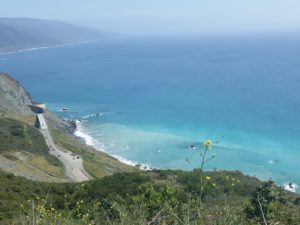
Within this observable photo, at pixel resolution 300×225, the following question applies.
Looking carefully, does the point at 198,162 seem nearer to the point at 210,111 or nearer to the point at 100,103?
the point at 210,111

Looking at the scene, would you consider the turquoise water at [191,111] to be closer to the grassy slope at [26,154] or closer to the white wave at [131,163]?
the white wave at [131,163]

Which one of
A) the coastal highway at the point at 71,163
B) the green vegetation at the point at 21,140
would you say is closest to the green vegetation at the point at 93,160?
the coastal highway at the point at 71,163

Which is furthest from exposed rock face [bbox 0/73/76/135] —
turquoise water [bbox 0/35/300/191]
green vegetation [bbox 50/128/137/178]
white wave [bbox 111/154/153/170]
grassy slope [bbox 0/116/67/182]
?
white wave [bbox 111/154/153/170]

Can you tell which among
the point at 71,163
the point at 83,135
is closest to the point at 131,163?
the point at 71,163

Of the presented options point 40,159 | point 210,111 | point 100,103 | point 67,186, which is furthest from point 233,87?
point 67,186

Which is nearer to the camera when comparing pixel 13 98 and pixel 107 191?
pixel 107 191

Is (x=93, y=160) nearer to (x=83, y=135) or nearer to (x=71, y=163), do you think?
(x=71, y=163)

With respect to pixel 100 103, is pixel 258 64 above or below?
above
